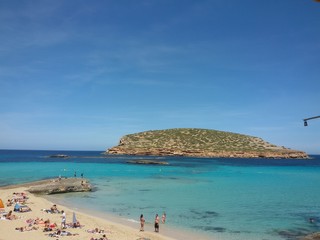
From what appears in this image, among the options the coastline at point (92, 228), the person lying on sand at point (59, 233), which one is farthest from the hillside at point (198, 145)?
the person lying on sand at point (59, 233)

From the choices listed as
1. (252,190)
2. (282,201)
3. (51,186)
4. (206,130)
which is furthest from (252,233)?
(206,130)

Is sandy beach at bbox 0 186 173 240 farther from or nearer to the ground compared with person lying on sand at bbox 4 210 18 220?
nearer to the ground

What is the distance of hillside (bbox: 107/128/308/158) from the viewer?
160m

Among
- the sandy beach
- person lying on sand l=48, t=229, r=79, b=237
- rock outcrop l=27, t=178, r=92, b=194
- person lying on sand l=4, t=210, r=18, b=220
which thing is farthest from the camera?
rock outcrop l=27, t=178, r=92, b=194

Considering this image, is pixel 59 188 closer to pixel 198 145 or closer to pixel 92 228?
pixel 92 228

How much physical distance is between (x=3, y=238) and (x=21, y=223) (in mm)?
4641

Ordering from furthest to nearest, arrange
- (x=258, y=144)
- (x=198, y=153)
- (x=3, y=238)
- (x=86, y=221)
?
(x=258, y=144) → (x=198, y=153) → (x=86, y=221) → (x=3, y=238)

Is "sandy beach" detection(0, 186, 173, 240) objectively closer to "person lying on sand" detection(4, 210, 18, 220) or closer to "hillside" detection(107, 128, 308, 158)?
"person lying on sand" detection(4, 210, 18, 220)

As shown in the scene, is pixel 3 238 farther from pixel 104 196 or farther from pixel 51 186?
pixel 51 186

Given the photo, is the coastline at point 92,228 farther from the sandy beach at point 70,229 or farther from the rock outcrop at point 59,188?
the rock outcrop at point 59,188

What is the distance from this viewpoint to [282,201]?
3797 centimetres

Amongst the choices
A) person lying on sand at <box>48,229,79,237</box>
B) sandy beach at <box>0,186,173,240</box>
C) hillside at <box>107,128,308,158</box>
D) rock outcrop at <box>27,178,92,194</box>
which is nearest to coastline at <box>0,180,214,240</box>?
sandy beach at <box>0,186,173,240</box>

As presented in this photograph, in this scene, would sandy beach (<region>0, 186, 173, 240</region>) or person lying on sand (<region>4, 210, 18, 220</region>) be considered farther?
person lying on sand (<region>4, 210, 18, 220</region>)

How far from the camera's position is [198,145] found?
16588 centimetres
